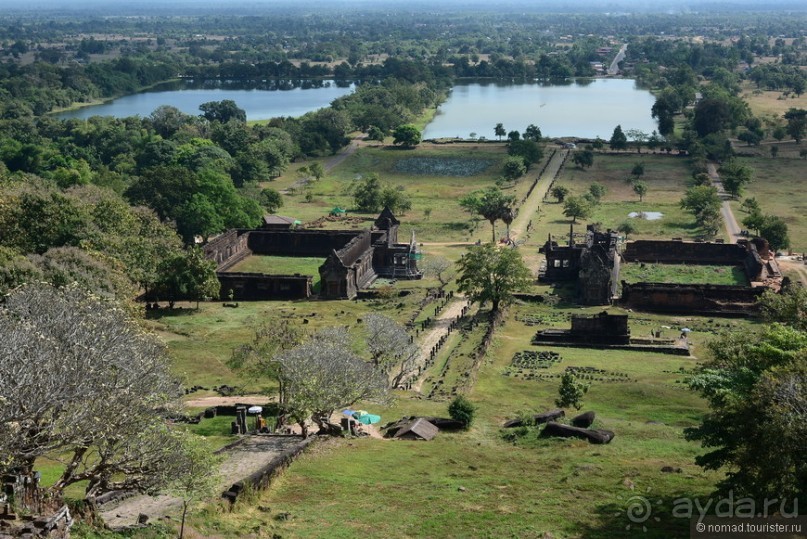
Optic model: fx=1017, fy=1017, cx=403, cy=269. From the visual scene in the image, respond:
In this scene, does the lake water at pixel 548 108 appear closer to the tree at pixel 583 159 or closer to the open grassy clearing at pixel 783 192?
the tree at pixel 583 159

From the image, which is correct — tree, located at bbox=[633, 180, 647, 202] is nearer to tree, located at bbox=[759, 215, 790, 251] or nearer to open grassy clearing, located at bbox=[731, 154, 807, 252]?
open grassy clearing, located at bbox=[731, 154, 807, 252]

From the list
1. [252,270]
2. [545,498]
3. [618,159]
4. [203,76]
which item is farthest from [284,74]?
[545,498]

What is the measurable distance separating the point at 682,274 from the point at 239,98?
123892 millimetres

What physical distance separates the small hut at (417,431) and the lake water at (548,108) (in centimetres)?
9207

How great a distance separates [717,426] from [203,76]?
587 feet

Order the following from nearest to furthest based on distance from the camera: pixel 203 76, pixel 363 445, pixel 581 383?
pixel 363 445 → pixel 581 383 → pixel 203 76

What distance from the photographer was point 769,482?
867 inches

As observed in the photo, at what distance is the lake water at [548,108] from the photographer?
132m

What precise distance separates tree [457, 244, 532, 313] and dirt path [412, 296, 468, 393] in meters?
1.31

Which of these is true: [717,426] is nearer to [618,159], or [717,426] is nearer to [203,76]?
[618,159]

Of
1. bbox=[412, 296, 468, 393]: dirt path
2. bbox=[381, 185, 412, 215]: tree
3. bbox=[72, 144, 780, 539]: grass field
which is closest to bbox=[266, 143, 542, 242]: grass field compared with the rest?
bbox=[381, 185, 412, 215]: tree

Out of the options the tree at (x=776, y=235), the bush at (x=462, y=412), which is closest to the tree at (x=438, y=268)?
the tree at (x=776, y=235)

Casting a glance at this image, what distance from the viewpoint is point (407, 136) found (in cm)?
10788

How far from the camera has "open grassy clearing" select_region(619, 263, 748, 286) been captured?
58.9 m
